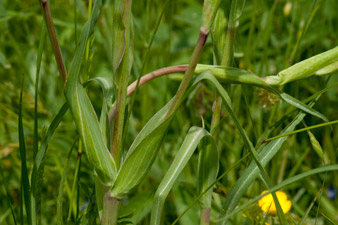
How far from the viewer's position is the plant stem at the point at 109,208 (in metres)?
1.01

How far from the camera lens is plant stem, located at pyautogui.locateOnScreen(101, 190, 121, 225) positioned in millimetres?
1008

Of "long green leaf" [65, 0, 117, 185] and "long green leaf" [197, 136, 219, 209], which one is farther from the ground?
"long green leaf" [65, 0, 117, 185]

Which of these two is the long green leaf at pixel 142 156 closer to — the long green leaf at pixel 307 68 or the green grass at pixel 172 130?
the green grass at pixel 172 130

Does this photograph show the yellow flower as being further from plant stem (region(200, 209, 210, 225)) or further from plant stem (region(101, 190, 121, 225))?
plant stem (region(101, 190, 121, 225))

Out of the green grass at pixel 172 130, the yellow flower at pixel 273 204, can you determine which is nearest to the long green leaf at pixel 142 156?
the green grass at pixel 172 130

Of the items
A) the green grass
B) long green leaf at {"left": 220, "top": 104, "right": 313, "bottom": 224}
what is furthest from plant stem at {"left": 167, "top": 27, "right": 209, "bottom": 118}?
long green leaf at {"left": 220, "top": 104, "right": 313, "bottom": 224}

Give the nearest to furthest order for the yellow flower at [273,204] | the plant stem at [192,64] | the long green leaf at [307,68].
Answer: the plant stem at [192,64], the long green leaf at [307,68], the yellow flower at [273,204]

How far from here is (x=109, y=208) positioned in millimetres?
1010

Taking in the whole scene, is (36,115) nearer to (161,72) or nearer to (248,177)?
(161,72)

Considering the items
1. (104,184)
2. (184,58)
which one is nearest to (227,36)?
(104,184)

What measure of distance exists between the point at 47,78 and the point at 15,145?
45 cm

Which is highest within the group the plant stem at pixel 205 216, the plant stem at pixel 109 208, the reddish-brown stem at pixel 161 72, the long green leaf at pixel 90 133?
the reddish-brown stem at pixel 161 72

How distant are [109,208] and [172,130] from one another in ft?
3.27

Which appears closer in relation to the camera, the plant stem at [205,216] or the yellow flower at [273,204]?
the plant stem at [205,216]
